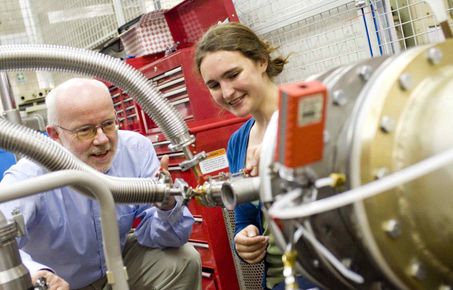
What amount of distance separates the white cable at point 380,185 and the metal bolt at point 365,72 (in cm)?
10

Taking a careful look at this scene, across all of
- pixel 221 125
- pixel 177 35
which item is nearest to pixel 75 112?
pixel 221 125

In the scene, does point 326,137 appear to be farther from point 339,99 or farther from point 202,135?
point 202,135

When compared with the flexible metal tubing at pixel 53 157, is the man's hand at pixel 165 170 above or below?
below

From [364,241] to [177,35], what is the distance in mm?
2481

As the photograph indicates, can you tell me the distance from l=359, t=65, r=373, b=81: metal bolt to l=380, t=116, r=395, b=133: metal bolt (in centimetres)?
6

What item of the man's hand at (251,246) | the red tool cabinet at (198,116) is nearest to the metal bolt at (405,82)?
the man's hand at (251,246)

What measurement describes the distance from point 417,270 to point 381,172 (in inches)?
4.0

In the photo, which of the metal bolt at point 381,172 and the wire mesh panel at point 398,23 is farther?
the wire mesh panel at point 398,23

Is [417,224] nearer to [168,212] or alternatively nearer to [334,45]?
[168,212]

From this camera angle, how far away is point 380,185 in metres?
0.43

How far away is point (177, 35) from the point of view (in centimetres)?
280

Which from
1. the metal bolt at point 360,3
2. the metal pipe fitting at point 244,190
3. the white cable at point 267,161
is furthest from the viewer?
the metal bolt at point 360,3

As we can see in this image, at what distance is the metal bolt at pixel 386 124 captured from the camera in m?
0.46

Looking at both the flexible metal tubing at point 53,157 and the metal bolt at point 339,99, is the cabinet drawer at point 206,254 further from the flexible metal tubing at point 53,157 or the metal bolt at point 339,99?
the metal bolt at point 339,99
